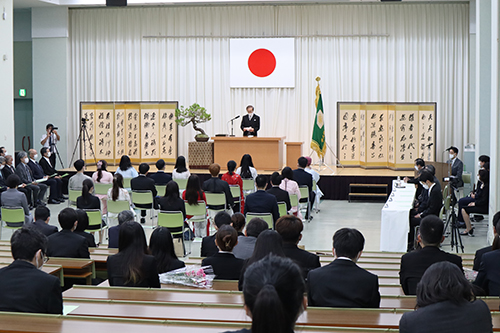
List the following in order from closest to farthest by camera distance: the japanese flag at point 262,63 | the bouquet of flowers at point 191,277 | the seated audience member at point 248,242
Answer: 1. the bouquet of flowers at point 191,277
2. the seated audience member at point 248,242
3. the japanese flag at point 262,63

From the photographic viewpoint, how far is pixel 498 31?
763 centimetres

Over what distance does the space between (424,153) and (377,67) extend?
9.00ft

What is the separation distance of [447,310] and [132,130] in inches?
535

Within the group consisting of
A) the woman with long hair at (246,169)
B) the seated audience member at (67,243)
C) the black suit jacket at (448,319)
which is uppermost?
the woman with long hair at (246,169)

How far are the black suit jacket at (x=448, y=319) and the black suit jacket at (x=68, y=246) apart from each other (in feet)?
10.9

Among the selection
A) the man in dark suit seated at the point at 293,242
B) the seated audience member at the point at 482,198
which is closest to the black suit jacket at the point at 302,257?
the man in dark suit seated at the point at 293,242

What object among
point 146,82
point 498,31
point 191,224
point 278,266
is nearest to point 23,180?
point 191,224

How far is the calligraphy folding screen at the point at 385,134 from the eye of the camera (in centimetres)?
1363

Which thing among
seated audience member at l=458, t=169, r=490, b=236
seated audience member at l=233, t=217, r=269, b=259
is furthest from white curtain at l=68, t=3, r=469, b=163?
seated audience member at l=233, t=217, r=269, b=259

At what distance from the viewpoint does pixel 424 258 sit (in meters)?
3.89

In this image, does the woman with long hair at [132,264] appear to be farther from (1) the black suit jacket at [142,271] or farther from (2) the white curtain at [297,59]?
(2) the white curtain at [297,59]

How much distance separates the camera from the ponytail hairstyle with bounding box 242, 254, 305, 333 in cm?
156

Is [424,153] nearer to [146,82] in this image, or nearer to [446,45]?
[446,45]

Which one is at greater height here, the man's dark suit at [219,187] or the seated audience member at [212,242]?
the man's dark suit at [219,187]
